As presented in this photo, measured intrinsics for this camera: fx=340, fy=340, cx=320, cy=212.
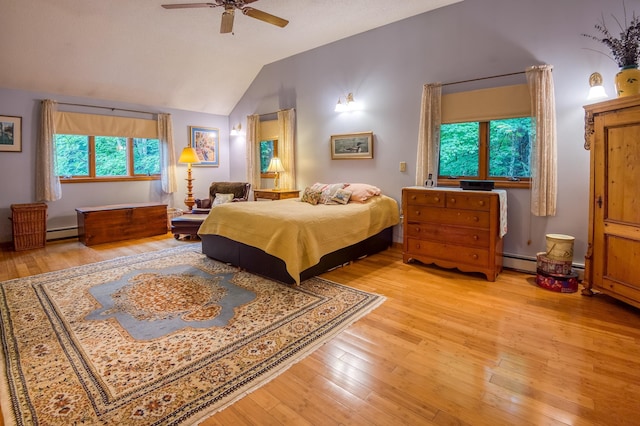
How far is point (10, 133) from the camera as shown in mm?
5031

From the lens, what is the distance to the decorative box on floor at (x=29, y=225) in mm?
4848

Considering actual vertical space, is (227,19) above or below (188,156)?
above

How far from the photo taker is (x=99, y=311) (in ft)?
9.30

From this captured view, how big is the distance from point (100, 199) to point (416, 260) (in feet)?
17.7

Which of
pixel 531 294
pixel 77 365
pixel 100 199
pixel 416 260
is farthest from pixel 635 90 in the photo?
pixel 100 199

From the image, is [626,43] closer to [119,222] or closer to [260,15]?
[260,15]

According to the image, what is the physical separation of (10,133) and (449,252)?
6367mm

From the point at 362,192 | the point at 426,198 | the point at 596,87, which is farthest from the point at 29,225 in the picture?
the point at 596,87

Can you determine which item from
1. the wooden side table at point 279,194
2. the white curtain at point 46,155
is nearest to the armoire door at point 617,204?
the wooden side table at point 279,194

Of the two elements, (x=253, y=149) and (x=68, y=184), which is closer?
(x=68, y=184)

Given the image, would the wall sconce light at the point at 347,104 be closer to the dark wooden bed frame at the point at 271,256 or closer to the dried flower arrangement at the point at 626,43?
the dark wooden bed frame at the point at 271,256

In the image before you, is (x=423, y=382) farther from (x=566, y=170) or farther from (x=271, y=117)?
(x=271, y=117)

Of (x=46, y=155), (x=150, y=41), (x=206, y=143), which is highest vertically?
(x=150, y=41)

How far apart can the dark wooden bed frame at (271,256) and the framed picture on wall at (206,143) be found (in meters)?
3.31
